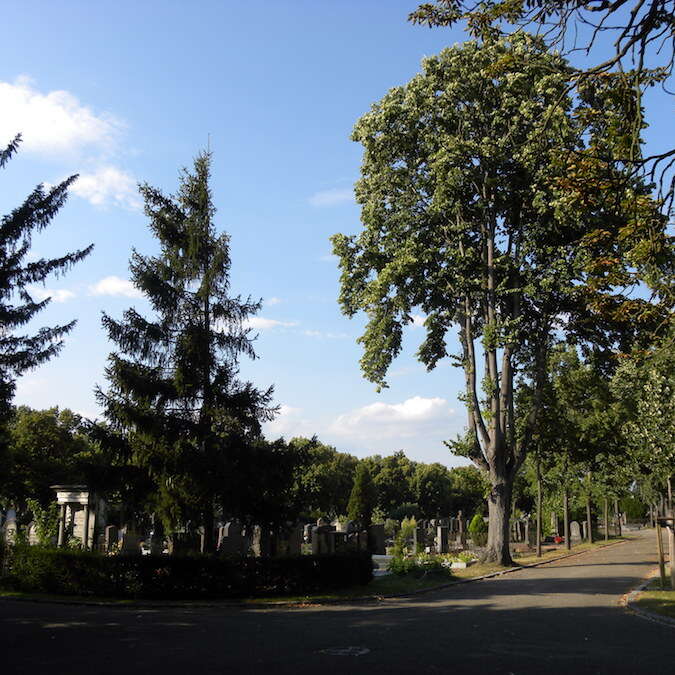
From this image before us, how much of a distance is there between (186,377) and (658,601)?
45.8 ft

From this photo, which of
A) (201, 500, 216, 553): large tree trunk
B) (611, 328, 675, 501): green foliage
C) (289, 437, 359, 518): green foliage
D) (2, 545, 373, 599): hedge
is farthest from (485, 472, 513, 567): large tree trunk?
(289, 437, 359, 518): green foliage

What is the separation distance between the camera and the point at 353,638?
1122 cm

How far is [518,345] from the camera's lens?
27172mm

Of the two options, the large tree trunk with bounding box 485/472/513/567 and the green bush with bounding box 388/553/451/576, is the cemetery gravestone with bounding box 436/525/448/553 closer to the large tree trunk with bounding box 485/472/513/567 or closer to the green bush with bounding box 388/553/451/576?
the large tree trunk with bounding box 485/472/513/567

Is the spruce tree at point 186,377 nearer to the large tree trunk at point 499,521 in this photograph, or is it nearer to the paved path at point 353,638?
the paved path at point 353,638

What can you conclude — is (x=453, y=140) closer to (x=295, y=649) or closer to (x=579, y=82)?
(x=579, y=82)

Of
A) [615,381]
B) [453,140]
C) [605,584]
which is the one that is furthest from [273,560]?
[453,140]

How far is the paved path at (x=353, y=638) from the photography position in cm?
895

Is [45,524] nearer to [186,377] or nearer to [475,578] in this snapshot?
[186,377]

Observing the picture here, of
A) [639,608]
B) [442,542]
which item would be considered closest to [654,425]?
[639,608]

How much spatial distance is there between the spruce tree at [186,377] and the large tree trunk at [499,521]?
11779 millimetres

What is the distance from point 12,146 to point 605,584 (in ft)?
75.0

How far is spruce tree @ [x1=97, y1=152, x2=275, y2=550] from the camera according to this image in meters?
18.8

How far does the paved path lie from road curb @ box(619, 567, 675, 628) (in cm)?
28
